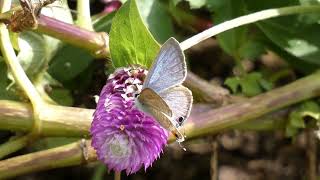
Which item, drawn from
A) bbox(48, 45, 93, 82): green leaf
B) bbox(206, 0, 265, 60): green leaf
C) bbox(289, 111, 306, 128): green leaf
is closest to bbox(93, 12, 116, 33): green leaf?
bbox(48, 45, 93, 82): green leaf

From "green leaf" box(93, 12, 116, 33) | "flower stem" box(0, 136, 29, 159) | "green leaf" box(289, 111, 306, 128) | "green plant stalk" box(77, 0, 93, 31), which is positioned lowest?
"flower stem" box(0, 136, 29, 159)

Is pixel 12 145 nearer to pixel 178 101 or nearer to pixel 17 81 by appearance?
pixel 17 81

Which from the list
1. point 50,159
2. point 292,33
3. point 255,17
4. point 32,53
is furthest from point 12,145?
point 292,33

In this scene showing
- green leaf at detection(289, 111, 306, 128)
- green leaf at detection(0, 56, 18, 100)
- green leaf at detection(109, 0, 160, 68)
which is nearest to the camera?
green leaf at detection(109, 0, 160, 68)

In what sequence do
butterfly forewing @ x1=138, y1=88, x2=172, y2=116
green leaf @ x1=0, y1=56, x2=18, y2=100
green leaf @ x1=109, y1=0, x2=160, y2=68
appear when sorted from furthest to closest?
1. green leaf @ x1=0, y1=56, x2=18, y2=100
2. green leaf @ x1=109, y1=0, x2=160, y2=68
3. butterfly forewing @ x1=138, y1=88, x2=172, y2=116

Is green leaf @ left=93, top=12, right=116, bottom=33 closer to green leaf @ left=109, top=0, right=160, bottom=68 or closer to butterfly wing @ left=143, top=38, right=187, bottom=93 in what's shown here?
green leaf @ left=109, top=0, right=160, bottom=68

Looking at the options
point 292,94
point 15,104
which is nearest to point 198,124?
point 292,94

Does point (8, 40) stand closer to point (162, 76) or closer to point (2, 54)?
point (2, 54)
